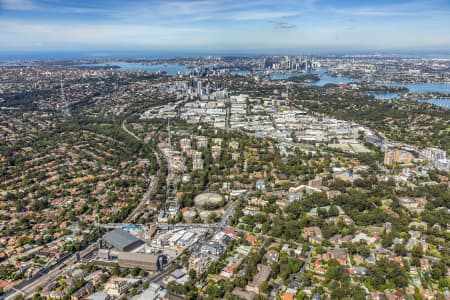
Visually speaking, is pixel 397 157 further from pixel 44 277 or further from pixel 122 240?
pixel 44 277

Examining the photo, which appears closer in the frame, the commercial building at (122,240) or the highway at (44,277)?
the highway at (44,277)

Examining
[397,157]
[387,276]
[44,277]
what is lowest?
[44,277]

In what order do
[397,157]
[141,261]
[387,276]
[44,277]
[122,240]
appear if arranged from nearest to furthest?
1. [387,276]
2. [44,277]
3. [141,261]
4. [122,240]
5. [397,157]

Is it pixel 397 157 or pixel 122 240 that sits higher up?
pixel 397 157

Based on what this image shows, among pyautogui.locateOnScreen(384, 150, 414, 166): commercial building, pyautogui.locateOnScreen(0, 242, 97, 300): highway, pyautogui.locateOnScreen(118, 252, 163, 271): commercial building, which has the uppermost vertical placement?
pyautogui.locateOnScreen(384, 150, 414, 166): commercial building

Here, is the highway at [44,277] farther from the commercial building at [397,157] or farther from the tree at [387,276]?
the commercial building at [397,157]

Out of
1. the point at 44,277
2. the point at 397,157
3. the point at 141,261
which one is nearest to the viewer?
the point at 44,277

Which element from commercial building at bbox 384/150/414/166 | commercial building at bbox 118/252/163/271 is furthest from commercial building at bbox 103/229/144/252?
commercial building at bbox 384/150/414/166

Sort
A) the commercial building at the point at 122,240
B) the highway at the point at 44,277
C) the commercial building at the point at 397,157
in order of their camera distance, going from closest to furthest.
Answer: the highway at the point at 44,277, the commercial building at the point at 122,240, the commercial building at the point at 397,157

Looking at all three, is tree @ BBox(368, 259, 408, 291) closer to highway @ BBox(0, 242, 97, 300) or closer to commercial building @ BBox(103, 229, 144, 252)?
commercial building @ BBox(103, 229, 144, 252)

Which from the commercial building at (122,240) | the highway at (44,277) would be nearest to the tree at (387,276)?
the commercial building at (122,240)

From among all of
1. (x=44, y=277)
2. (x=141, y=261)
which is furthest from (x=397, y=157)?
(x=44, y=277)

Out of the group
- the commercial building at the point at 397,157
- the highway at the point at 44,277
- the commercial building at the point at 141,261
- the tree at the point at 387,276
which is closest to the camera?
the tree at the point at 387,276
